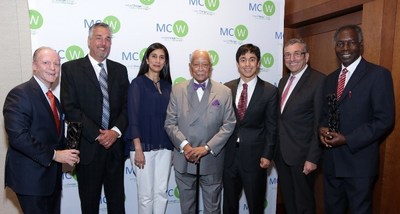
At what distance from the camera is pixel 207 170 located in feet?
8.66

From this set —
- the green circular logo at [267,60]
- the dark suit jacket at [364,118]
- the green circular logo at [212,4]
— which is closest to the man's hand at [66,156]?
the dark suit jacket at [364,118]

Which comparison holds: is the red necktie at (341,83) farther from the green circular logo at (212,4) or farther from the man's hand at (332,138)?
the green circular logo at (212,4)

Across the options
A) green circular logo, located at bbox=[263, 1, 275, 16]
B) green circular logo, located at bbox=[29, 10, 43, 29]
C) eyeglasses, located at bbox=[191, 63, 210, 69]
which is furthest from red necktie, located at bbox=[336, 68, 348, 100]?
green circular logo, located at bbox=[29, 10, 43, 29]

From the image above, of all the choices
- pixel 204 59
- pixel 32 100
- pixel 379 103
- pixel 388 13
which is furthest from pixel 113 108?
pixel 388 13

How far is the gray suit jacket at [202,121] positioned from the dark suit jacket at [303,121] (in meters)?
0.51

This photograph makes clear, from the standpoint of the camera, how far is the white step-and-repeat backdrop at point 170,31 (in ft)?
9.50

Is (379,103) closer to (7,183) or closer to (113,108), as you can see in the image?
(113,108)

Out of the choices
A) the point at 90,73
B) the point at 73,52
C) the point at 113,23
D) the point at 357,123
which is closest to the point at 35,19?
the point at 73,52

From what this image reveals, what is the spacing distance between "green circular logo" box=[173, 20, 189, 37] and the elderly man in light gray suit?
0.75 metres

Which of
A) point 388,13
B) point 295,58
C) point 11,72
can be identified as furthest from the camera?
point 11,72

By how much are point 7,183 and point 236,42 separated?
2613 millimetres

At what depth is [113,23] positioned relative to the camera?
10.0ft

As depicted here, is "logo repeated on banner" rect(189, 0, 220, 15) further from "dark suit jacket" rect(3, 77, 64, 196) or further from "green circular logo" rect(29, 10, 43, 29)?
"dark suit jacket" rect(3, 77, 64, 196)

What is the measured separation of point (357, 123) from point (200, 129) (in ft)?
4.00
